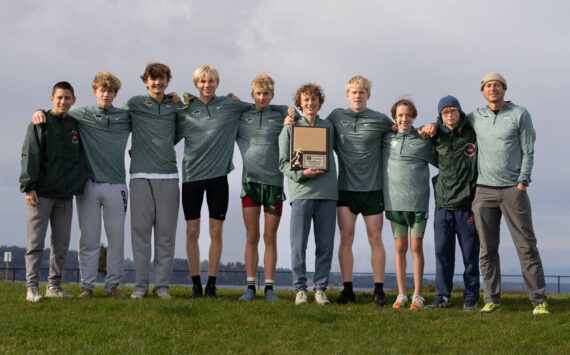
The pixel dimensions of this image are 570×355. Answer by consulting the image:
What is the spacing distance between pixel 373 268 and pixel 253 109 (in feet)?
10.5

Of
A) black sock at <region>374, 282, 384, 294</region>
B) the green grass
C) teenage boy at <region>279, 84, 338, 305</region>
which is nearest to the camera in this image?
the green grass

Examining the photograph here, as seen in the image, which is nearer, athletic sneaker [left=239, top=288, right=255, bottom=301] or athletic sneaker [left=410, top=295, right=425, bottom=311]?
athletic sneaker [left=410, top=295, right=425, bottom=311]

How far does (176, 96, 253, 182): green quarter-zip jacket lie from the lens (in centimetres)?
938

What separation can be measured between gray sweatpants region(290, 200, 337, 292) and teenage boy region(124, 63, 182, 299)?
6.49 feet

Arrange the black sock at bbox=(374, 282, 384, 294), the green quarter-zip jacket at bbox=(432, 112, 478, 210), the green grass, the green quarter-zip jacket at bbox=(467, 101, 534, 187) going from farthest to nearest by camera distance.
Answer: the black sock at bbox=(374, 282, 384, 294) → the green quarter-zip jacket at bbox=(432, 112, 478, 210) → the green quarter-zip jacket at bbox=(467, 101, 534, 187) → the green grass

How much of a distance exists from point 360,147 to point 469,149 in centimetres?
164

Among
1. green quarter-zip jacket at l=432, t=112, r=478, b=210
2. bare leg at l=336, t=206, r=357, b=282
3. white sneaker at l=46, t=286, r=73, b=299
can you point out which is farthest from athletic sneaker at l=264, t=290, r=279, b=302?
white sneaker at l=46, t=286, r=73, b=299

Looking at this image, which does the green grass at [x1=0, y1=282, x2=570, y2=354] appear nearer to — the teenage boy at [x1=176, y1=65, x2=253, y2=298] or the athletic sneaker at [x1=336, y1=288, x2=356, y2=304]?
the athletic sneaker at [x1=336, y1=288, x2=356, y2=304]

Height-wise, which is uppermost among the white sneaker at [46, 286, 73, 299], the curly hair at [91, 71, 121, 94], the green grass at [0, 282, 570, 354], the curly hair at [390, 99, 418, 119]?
the curly hair at [91, 71, 121, 94]

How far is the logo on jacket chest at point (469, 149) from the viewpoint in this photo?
9031mm

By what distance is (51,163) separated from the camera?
9.22 meters

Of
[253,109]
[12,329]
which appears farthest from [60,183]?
[253,109]

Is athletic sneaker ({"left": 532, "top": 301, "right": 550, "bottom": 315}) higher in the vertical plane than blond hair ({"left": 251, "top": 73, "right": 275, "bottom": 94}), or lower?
lower

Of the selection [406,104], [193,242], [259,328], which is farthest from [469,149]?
[193,242]
